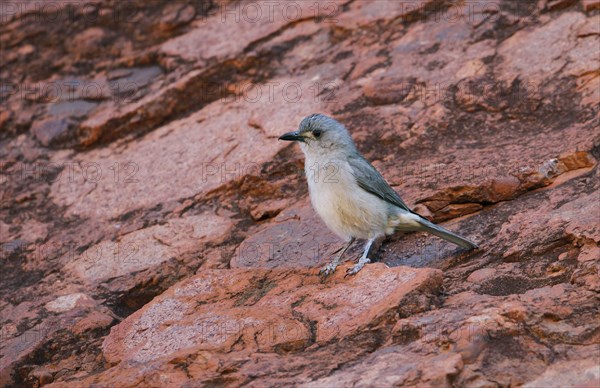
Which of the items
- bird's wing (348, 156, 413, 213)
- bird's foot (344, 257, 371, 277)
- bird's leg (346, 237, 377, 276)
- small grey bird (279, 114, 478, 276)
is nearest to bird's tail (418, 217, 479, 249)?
small grey bird (279, 114, 478, 276)

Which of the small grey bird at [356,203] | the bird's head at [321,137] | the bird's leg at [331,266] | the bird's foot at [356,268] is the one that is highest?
the bird's head at [321,137]

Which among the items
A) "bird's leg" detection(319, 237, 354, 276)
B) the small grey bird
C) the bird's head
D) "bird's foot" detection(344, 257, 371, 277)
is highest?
the bird's head

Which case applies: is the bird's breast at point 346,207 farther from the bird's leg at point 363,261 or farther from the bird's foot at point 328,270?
the bird's foot at point 328,270

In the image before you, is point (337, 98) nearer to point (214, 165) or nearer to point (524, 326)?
point (214, 165)

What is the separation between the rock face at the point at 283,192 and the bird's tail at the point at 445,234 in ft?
0.38

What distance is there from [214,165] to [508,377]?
5002 mm

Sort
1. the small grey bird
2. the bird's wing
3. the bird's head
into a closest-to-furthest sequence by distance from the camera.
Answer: the small grey bird
the bird's wing
the bird's head

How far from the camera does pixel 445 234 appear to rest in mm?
7152

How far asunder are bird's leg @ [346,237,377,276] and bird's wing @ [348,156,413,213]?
397 mm

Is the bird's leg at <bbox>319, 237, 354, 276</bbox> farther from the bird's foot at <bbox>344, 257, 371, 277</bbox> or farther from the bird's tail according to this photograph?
the bird's tail

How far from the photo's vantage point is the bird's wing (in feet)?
25.2

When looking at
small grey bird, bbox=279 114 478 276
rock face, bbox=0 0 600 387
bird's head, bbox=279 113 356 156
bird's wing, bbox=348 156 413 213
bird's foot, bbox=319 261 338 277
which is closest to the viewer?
rock face, bbox=0 0 600 387

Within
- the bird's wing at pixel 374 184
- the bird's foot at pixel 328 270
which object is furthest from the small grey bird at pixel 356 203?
the bird's foot at pixel 328 270

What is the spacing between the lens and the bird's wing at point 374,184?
25.2ft
